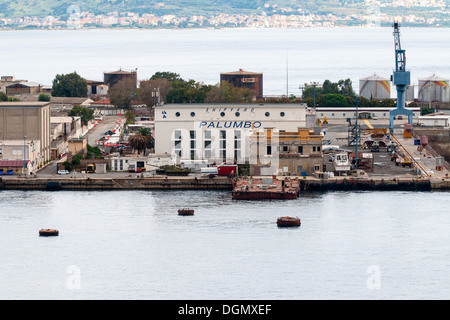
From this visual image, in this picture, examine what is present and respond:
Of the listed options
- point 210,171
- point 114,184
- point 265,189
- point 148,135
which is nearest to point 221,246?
point 265,189

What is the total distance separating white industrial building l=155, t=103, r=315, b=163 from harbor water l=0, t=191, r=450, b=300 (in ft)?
18.3

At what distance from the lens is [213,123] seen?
4825cm

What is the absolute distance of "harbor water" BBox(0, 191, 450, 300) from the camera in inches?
1064

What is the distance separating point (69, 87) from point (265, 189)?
1744 inches

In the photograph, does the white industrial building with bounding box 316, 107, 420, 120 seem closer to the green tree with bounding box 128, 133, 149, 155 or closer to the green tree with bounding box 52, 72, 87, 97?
the green tree with bounding box 128, 133, 149, 155

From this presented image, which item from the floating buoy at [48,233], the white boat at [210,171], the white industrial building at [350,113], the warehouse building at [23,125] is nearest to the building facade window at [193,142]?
the white boat at [210,171]

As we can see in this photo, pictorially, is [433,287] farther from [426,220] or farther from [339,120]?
[339,120]

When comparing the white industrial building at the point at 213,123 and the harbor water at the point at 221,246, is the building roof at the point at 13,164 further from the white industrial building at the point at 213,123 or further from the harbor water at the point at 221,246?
the white industrial building at the point at 213,123

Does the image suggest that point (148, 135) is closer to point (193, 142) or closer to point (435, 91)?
point (193, 142)

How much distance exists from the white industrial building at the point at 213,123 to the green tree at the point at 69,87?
35574 millimetres

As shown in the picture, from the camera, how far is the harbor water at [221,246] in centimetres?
2703

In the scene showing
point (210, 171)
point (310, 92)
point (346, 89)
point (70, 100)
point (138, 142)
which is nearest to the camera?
point (210, 171)

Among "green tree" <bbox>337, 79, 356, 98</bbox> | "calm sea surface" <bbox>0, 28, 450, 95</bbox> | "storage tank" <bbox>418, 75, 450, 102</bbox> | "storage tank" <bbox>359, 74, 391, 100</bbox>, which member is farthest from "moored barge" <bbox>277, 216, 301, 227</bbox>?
"calm sea surface" <bbox>0, 28, 450, 95</bbox>
